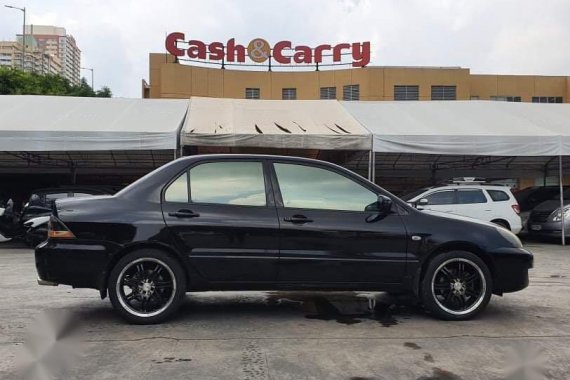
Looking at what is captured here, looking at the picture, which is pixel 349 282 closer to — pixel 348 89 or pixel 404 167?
pixel 404 167

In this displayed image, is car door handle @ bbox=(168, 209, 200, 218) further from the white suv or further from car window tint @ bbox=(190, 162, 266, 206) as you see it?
the white suv

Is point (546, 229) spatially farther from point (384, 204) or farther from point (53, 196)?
point (53, 196)

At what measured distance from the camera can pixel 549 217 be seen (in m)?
14.6

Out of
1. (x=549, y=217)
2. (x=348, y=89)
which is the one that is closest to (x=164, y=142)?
(x=549, y=217)

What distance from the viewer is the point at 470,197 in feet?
44.2

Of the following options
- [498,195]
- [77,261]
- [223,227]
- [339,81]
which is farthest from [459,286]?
[339,81]

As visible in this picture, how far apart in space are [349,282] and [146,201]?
211 cm

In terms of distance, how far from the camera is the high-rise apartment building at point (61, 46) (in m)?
76.3

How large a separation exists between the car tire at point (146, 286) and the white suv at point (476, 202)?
9.04 m

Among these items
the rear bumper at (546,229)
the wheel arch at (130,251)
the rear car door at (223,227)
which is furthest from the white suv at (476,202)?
the wheel arch at (130,251)

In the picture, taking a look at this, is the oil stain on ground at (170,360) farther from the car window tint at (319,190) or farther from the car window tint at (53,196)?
the car window tint at (53,196)

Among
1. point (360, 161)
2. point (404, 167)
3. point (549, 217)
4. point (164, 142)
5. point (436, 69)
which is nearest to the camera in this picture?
point (164, 142)

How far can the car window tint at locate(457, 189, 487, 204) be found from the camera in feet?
44.1

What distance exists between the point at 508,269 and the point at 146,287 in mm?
3579
